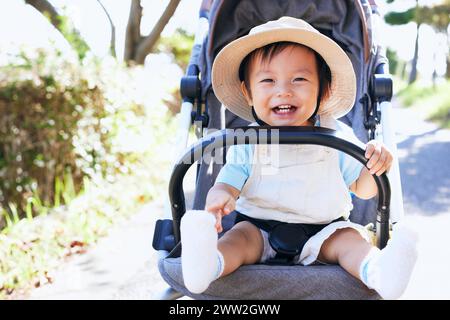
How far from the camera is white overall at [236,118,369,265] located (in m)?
1.91

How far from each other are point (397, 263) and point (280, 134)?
1.56ft

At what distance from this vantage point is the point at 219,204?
1689 millimetres

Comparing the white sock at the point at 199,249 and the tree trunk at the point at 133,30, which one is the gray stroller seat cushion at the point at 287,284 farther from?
the tree trunk at the point at 133,30

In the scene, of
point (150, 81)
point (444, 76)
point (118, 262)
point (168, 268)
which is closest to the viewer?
point (168, 268)

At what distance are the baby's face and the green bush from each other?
8.34ft

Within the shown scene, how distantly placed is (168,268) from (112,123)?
3.22 meters

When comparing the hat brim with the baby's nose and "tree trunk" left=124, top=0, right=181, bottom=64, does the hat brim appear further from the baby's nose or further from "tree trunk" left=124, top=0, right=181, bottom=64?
"tree trunk" left=124, top=0, right=181, bottom=64

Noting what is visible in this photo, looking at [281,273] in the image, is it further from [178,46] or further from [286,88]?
[178,46]

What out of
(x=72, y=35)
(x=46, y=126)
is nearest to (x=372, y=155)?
(x=46, y=126)

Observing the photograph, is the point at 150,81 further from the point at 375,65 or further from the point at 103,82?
the point at 375,65

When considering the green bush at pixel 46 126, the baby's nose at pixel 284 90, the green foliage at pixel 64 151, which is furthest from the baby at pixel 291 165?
the green bush at pixel 46 126

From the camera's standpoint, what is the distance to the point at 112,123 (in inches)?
186

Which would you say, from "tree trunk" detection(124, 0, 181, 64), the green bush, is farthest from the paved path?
"tree trunk" detection(124, 0, 181, 64)
